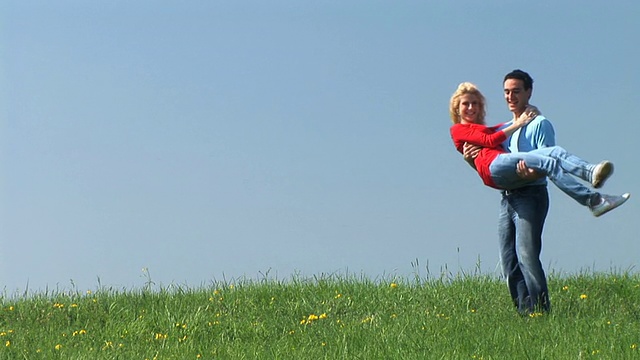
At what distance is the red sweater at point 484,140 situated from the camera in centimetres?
894

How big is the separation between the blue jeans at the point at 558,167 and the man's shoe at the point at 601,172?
0.18 ft

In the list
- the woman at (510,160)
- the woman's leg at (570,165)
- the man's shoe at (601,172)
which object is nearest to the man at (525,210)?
the woman at (510,160)

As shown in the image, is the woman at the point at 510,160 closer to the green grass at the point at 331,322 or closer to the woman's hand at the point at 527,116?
the woman's hand at the point at 527,116

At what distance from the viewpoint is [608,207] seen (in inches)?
335

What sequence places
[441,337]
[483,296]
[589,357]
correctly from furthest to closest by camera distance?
[483,296], [441,337], [589,357]

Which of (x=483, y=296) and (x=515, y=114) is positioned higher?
(x=515, y=114)

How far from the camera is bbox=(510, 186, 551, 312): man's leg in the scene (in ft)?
29.3

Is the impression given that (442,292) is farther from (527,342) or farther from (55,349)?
(55,349)

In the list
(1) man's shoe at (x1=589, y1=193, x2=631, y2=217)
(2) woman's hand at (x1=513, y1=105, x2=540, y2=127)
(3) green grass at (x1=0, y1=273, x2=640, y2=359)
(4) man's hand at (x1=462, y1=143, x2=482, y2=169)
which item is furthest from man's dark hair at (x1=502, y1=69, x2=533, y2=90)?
(3) green grass at (x1=0, y1=273, x2=640, y2=359)

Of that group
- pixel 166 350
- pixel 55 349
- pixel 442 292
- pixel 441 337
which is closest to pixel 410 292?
pixel 442 292

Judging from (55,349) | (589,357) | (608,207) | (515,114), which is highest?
(515,114)

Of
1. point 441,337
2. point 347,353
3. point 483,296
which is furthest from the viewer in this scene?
point 483,296

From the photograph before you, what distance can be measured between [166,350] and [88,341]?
5.06ft

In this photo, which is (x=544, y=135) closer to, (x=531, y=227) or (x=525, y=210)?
(x=525, y=210)
